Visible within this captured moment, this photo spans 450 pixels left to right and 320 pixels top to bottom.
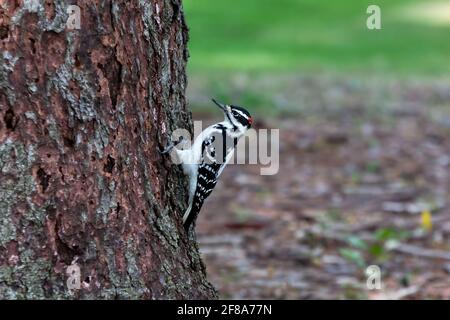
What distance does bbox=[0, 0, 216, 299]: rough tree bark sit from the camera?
161 inches

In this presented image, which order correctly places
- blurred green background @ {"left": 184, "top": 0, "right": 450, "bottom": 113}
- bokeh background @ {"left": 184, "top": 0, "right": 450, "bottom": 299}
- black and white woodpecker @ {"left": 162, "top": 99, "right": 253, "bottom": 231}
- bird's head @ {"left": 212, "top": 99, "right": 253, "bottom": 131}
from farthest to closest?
blurred green background @ {"left": 184, "top": 0, "right": 450, "bottom": 113}, bokeh background @ {"left": 184, "top": 0, "right": 450, "bottom": 299}, bird's head @ {"left": 212, "top": 99, "right": 253, "bottom": 131}, black and white woodpecker @ {"left": 162, "top": 99, "right": 253, "bottom": 231}

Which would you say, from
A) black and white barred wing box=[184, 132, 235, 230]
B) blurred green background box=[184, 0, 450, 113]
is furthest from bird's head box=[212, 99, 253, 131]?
blurred green background box=[184, 0, 450, 113]

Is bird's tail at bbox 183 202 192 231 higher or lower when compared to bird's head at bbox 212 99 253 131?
lower

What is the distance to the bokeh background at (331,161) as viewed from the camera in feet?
23.7

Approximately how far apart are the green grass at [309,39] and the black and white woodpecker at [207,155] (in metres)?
9.22

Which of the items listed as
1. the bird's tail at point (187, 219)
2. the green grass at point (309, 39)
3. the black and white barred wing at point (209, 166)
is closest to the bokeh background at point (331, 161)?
the green grass at point (309, 39)

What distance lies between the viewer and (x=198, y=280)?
4727mm

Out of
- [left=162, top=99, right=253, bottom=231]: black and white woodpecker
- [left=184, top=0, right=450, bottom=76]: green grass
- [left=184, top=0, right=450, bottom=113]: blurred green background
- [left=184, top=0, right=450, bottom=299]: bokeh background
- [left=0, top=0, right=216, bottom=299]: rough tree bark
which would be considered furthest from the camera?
[left=184, top=0, right=450, bottom=76]: green grass

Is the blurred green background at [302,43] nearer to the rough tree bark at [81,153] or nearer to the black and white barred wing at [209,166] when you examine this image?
the black and white barred wing at [209,166]

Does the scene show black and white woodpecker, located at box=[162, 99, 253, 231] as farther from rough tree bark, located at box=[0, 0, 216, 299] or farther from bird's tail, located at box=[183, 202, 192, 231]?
rough tree bark, located at box=[0, 0, 216, 299]

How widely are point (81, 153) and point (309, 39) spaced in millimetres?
14306

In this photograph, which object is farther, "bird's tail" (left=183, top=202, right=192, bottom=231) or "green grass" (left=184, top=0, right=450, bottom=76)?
"green grass" (left=184, top=0, right=450, bottom=76)

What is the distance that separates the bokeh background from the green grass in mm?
40

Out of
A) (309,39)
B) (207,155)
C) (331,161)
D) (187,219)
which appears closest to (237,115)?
(207,155)
